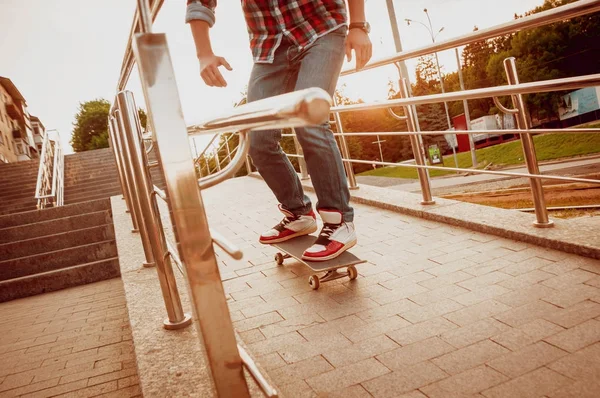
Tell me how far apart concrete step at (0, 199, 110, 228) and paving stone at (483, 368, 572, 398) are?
672cm

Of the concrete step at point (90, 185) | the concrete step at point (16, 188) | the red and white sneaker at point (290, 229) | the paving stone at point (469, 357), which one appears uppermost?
the concrete step at point (16, 188)

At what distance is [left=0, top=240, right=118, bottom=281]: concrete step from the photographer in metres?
5.26

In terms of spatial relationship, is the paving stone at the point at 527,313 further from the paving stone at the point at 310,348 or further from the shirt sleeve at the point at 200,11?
the shirt sleeve at the point at 200,11

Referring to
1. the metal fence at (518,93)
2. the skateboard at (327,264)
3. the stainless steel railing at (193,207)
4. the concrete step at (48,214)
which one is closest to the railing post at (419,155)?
the metal fence at (518,93)

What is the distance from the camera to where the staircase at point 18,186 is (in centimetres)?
1186

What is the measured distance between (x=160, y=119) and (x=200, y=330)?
0.46m

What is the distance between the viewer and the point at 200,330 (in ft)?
3.40

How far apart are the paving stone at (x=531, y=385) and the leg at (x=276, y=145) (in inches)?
67.8

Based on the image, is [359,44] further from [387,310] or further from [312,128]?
[387,310]

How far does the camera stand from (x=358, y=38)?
260 cm

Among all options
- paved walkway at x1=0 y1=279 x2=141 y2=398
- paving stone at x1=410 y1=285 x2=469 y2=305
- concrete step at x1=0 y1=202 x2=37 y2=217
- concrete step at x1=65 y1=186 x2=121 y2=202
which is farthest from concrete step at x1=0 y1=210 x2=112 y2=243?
concrete step at x1=65 y1=186 x2=121 y2=202

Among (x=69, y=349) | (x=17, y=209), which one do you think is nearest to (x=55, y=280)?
(x=69, y=349)

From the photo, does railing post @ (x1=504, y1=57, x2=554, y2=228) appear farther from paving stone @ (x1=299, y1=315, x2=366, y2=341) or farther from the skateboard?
paving stone @ (x1=299, y1=315, x2=366, y2=341)

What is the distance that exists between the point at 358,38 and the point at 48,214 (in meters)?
5.85
